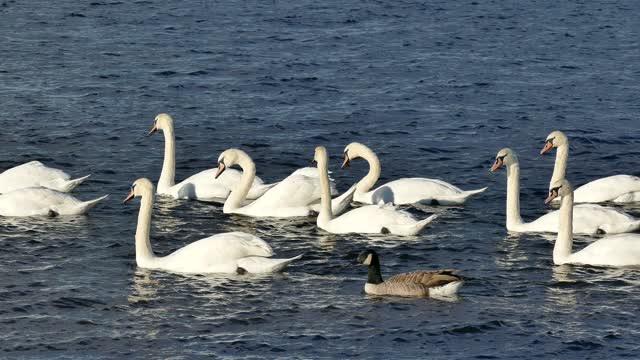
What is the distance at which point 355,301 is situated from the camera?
22.5m

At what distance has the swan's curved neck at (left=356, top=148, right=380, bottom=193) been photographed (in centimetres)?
2898

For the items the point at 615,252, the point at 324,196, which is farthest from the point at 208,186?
the point at 615,252

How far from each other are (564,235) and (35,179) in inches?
403

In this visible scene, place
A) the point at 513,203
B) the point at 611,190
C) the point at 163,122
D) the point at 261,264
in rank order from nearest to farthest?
the point at 261,264 → the point at 513,203 → the point at 611,190 → the point at 163,122

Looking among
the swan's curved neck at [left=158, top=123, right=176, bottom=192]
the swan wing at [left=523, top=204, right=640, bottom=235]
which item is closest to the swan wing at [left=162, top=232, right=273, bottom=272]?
the swan wing at [left=523, top=204, right=640, bottom=235]

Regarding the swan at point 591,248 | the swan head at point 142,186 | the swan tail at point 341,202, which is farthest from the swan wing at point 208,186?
the swan at point 591,248

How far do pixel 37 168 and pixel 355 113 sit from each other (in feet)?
31.0

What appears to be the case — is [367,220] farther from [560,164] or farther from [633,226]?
[560,164]

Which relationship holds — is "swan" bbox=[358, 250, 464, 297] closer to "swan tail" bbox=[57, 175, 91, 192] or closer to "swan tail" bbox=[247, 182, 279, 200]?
"swan tail" bbox=[247, 182, 279, 200]

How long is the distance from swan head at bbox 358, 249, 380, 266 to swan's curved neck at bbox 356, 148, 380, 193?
19.6 ft

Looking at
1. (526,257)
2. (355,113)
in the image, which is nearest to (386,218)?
(526,257)

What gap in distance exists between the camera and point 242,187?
28578mm

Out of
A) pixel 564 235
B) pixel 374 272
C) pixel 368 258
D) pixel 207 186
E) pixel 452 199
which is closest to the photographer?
pixel 374 272

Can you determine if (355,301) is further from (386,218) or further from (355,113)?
(355,113)
